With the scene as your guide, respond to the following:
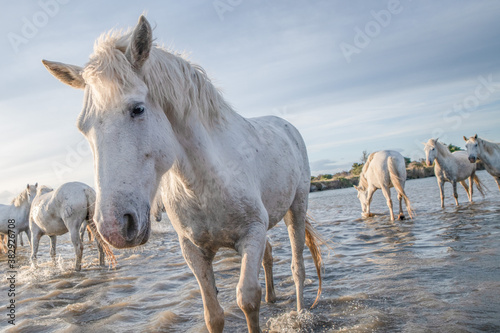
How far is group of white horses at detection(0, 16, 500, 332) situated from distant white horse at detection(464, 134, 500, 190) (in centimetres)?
1047

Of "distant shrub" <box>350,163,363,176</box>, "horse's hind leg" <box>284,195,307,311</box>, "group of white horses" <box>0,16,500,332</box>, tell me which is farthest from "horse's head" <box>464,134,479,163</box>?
"distant shrub" <box>350,163,363,176</box>

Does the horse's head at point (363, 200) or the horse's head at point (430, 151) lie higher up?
the horse's head at point (430, 151)

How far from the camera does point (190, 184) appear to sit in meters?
2.10

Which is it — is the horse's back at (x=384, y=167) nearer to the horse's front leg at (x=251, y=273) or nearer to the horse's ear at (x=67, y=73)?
the horse's front leg at (x=251, y=273)

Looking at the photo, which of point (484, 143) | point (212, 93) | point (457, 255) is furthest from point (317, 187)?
point (212, 93)

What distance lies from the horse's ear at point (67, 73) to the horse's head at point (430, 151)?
12.3m

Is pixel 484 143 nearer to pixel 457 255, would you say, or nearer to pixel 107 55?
pixel 457 255

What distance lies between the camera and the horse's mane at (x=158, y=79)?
1676 millimetres

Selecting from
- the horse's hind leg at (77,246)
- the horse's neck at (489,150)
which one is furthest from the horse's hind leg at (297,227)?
the horse's neck at (489,150)

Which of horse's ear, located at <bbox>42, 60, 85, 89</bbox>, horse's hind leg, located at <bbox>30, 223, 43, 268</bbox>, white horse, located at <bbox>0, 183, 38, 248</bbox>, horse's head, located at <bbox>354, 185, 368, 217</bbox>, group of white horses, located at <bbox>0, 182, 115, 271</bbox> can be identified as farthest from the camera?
horse's head, located at <bbox>354, 185, 368, 217</bbox>

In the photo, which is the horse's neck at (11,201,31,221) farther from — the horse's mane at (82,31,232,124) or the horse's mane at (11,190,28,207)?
the horse's mane at (82,31,232,124)

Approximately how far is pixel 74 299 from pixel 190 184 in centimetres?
384

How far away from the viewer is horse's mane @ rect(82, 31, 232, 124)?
1676 mm

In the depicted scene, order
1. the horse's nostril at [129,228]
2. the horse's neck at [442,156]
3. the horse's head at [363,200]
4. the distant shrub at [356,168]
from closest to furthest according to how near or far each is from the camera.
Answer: the horse's nostril at [129,228] → the horse's head at [363,200] → the horse's neck at [442,156] → the distant shrub at [356,168]
